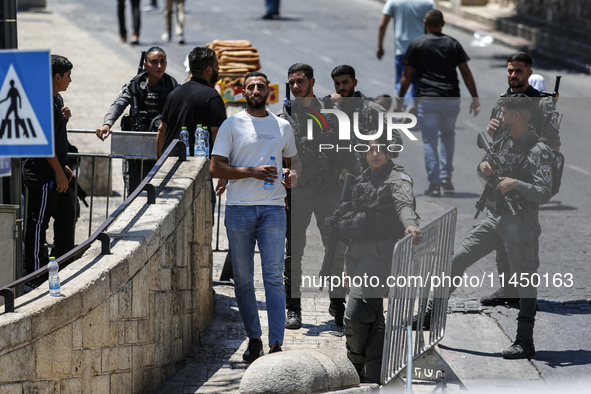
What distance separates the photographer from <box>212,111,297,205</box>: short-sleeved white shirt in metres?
6.23

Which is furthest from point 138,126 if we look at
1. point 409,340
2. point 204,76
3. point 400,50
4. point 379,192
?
point 400,50

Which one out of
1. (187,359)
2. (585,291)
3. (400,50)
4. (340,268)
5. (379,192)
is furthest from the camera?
(400,50)

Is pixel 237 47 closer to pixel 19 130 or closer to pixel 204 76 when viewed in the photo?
pixel 204 76

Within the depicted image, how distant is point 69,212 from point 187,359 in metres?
1.76

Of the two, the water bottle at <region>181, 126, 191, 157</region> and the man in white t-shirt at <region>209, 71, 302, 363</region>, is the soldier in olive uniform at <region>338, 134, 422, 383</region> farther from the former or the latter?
the water bottle at <region>181, 126, 191, 157</region>

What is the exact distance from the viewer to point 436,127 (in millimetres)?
11117

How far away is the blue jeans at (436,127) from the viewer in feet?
36.2

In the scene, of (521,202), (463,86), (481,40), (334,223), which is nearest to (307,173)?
(334,223)

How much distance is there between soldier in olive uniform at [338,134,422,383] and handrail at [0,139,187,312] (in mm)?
1461

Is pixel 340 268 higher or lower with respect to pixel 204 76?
lower

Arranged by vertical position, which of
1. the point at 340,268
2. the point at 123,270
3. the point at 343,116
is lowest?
the point at 340,268

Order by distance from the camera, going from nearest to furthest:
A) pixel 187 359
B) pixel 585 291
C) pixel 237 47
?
1. pixel 187 359
2. pixel 585 291
3. pixel 237 47

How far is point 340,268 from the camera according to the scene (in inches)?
280

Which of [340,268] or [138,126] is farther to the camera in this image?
[138,126]
